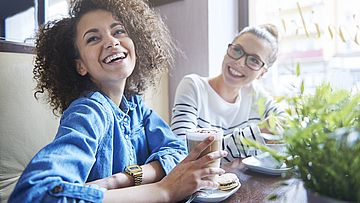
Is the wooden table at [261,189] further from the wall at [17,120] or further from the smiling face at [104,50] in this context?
the wall at [17,120]

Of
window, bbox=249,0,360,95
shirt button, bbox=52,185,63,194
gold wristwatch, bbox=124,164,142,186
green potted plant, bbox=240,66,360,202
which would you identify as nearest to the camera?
green potted plant, bbox=240,66,360,202

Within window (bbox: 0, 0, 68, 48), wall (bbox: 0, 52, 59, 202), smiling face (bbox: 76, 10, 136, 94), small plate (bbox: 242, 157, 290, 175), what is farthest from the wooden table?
window (bbox: 0, 0, 68, 48)

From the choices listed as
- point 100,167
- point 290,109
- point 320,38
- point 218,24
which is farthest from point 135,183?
point 320,38

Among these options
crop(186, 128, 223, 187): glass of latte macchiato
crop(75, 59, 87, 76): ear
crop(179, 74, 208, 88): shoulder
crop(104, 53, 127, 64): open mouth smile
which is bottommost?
crop(186, 128, 223, 187): glass of latte macchiato

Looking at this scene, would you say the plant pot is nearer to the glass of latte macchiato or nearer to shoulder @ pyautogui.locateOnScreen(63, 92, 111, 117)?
the glass of latte macchiato

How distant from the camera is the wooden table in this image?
65cm

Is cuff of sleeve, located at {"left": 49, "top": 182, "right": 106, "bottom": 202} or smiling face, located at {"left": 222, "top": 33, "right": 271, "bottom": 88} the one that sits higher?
smiling face, located at {"left": 222, "top": 33, "right": 271, "bottom": 88}

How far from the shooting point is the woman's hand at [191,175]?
2.24 feet

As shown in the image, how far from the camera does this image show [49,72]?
3.46 feet

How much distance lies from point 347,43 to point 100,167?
2.11m

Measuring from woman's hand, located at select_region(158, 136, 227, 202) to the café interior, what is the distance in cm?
28

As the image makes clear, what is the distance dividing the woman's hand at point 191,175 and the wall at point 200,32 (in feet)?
4.96

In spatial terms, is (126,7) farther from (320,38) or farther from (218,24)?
(320,38)

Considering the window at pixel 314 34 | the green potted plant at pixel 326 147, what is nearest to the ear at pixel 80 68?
the green potted plant at pixel 326 147
